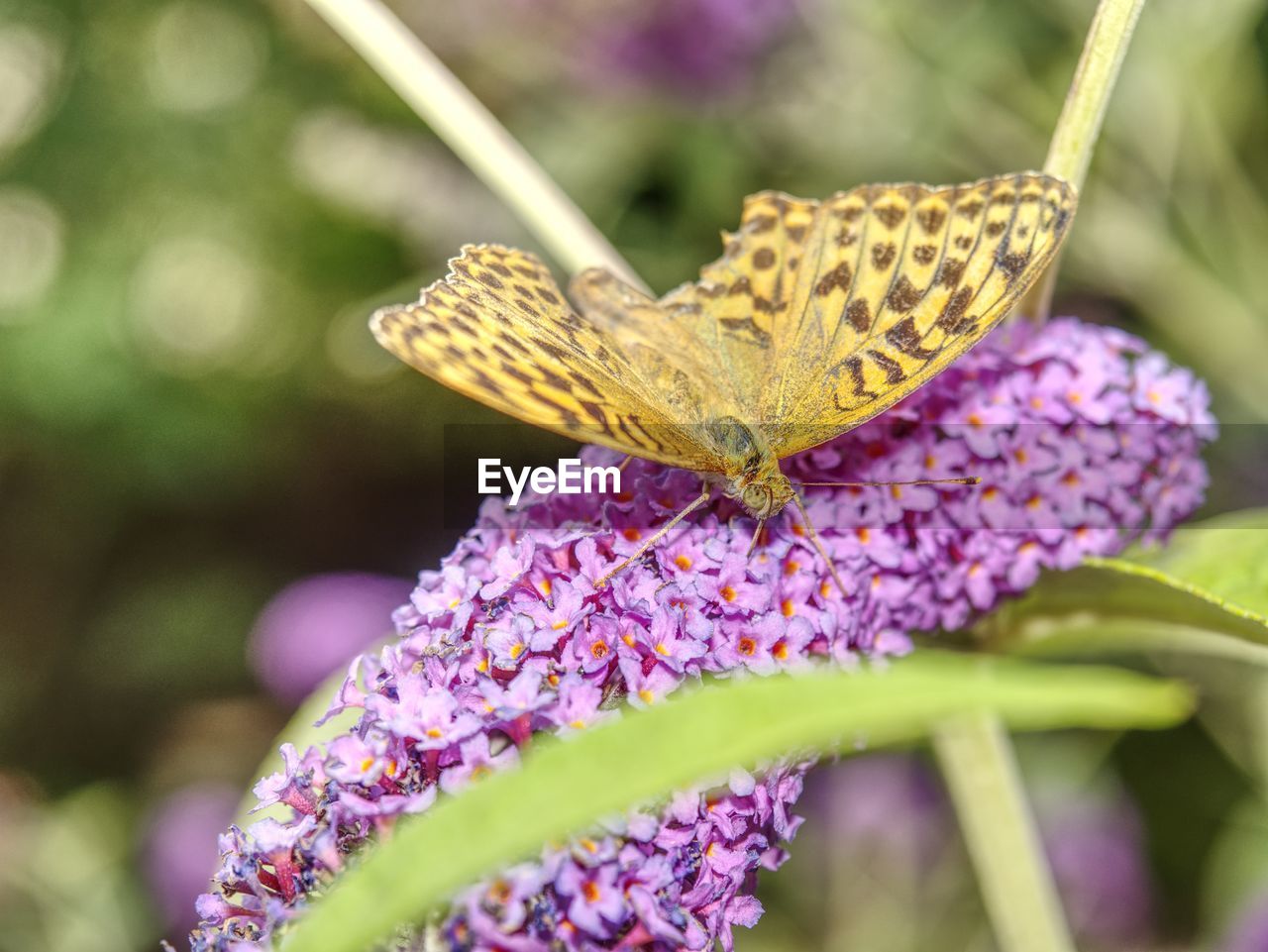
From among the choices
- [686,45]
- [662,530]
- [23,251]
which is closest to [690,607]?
[662,530]

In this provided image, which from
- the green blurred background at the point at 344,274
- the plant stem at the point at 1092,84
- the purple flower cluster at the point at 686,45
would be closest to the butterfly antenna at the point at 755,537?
the plant stem at the point at 1092,84

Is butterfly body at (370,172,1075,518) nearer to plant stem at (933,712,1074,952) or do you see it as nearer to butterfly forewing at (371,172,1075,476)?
butterfly forewing at (371,172,1075,476)

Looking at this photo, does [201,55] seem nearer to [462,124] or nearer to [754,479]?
[462,124]

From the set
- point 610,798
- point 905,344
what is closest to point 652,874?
point 610,798

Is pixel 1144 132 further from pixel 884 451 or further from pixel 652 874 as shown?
pixel 652 874

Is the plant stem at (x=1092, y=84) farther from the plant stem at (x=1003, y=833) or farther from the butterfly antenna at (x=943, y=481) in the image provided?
the plant stem at (x=1003, y=833)

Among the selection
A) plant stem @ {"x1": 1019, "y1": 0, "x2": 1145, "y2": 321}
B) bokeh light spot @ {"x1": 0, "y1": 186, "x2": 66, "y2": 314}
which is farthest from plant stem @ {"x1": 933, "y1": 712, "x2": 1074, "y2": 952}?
bokeh light spot @ {"x1": 0, "y1": 186, "x2": 66, "y2": 314}
